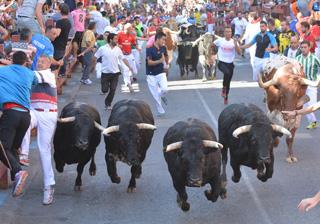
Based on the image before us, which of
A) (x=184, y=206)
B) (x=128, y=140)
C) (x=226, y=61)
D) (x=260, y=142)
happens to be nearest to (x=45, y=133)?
(x=128, y=140)

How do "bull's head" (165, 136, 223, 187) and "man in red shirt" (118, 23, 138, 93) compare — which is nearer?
"bull's head" (165, 136, 223, 187)

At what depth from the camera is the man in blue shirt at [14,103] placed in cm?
880

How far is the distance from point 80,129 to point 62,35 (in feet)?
21.3

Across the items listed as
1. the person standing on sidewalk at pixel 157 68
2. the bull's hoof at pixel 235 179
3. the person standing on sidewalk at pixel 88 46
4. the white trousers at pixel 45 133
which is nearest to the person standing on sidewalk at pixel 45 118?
the white trousers at pixel 45 133

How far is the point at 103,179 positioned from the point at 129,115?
53.0 inches

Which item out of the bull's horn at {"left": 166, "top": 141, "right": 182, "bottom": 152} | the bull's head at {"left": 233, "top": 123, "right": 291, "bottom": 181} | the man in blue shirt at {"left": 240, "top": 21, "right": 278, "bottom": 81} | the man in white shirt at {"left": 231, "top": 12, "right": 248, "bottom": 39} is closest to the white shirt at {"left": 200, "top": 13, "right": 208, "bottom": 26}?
the man in white shirt at {"left": 231, "top": 12, "right": 248, "bottom": 39}

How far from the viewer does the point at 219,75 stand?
24266 millimetres

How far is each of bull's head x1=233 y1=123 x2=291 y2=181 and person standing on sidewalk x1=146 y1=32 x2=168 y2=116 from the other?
22.4 feet

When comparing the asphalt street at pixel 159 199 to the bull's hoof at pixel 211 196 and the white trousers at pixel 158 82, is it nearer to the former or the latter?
the bull's hoof at pixel 211 196

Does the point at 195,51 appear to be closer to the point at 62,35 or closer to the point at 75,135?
the point at 62,35

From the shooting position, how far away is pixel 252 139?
9.23 meters

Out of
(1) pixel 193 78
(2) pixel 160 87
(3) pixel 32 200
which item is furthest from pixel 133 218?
(1) pixel 193 78

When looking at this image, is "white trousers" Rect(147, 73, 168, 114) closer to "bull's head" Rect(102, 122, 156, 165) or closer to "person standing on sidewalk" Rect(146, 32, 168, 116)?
"person standing on sidewalk" Rect(146, 32, 168, 116)

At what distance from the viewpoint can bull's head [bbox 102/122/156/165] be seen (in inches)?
379
